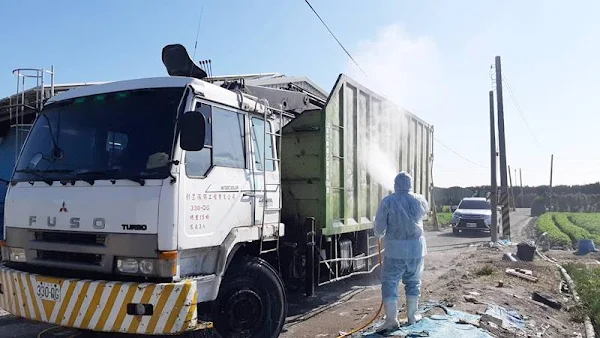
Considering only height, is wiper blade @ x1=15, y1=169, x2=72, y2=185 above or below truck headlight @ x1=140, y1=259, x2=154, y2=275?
above

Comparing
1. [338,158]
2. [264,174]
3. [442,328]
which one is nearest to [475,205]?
[338,158]

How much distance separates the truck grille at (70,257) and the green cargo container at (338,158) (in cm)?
279

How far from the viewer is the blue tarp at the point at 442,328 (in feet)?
16.9

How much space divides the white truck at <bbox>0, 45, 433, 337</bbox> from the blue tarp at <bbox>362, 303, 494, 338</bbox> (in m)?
1.25

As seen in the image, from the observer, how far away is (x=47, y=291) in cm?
445

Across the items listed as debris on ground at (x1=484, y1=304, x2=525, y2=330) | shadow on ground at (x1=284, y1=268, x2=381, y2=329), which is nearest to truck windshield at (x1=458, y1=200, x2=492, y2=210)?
shadow on ground at (x1=284, y1=268, x2=381, y2=329)

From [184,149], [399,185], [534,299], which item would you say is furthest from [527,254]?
[184,149]

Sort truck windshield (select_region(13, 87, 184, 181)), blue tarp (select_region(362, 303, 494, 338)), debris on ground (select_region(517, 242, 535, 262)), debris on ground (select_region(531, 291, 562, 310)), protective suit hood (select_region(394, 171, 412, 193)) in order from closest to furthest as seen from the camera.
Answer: truck windshield (select_region(13, 87, 184, 181)), blue tarp (select_region(362, 303, 494, 338)), protective suit hood (select_region(394, 171, 412, 193)), debris on ground (select_region(531, 291, 562, 310)), debris on ground (select_region(517, 242, 535, 262))

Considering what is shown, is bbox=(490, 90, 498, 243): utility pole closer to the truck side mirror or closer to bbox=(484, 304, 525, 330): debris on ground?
bbox=(484, 304, 525, 330): debris on ground

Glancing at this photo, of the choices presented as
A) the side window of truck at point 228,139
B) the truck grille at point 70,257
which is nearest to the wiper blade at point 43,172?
the truck grille at point 70,257

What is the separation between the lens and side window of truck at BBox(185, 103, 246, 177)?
4.64 meters

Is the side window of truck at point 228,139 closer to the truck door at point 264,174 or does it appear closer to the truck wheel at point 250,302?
the truck door at point 264,174

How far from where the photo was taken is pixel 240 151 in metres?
5.32

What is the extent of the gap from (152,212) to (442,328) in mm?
3243
